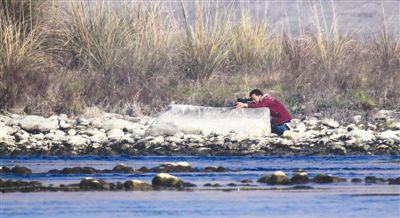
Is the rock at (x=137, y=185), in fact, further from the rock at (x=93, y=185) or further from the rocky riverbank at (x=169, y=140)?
the rocky riverbank at (x=169, y=140)

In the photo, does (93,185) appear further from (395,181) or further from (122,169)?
(395,181)

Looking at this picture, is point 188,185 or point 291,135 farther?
point 291,135

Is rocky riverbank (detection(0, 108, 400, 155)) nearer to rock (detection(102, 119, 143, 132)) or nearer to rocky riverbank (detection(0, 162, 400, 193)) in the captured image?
rock (detection(102, 119, 143, 132))

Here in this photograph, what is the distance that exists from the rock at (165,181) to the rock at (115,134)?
5.30 meters

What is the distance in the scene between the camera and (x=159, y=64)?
2686cm

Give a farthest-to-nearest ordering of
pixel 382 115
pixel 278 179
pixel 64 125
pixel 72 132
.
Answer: pixel 382 115 → pixel 64 125 → pixel 72 132 → pixel 278 179

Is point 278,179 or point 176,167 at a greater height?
point 278,179

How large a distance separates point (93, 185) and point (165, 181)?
0.76 metres

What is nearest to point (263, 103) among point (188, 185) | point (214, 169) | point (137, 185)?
point (214, 169)

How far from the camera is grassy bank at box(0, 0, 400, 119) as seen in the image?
2512 centimetres

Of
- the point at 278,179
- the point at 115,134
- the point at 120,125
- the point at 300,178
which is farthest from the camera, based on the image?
the point at 120,125

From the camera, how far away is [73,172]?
17688 millimetres

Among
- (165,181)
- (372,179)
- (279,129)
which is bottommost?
(279,129)

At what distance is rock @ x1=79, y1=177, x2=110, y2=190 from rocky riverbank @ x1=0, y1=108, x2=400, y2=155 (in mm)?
4391
